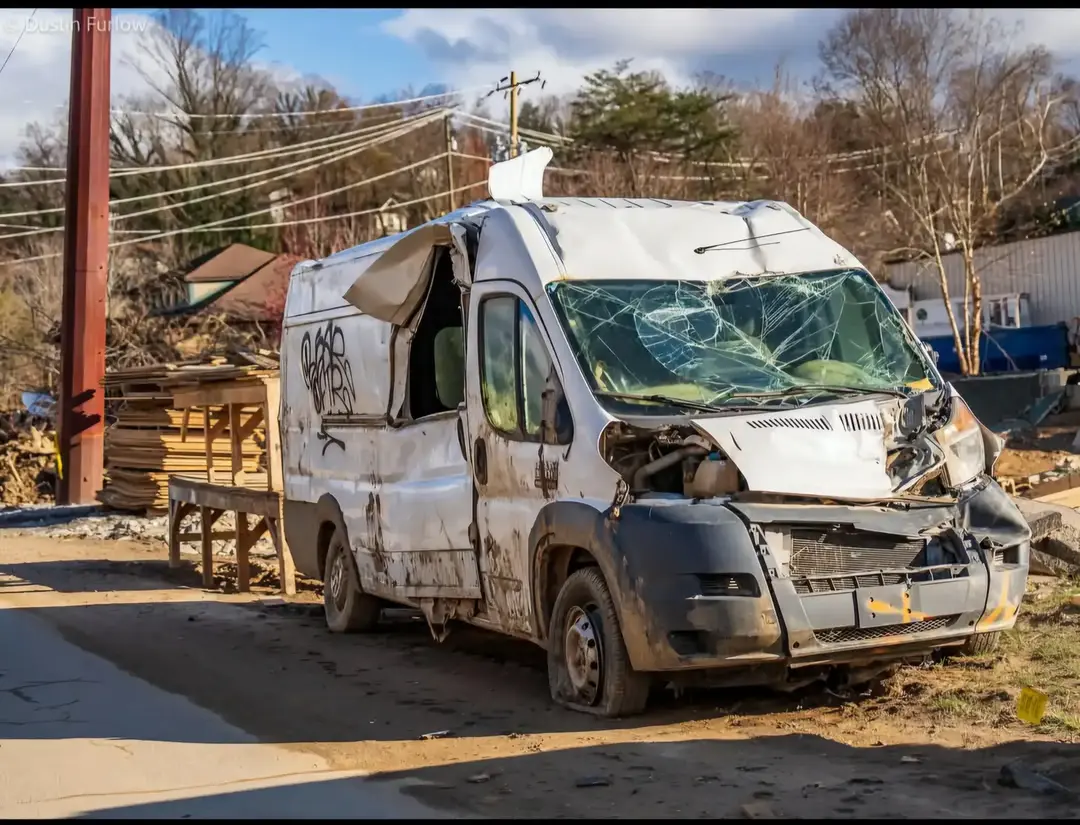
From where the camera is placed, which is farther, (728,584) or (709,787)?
(728,584)

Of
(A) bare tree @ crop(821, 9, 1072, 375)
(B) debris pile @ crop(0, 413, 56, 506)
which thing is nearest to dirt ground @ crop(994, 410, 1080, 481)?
(A) bare tree @ crop(821, 9, 1072, 375)

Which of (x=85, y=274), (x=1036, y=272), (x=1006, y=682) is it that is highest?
(x=1036, y=272)

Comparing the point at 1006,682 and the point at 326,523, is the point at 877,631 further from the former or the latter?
the point at 326,523

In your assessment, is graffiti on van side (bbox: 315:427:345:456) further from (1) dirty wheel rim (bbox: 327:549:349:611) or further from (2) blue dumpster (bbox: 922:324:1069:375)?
(2) blue dumpster (bbox: 922:324:1069:375)

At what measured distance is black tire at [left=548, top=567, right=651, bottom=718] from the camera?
678cm

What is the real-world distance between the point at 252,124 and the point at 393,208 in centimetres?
1301

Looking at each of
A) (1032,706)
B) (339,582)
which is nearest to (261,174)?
(339,582)

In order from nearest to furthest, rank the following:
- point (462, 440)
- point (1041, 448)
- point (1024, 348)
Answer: point (462, 440), point (1041, 448), point (1024, 348)

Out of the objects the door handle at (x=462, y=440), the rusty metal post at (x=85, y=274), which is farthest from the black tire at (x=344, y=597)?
the rusty metal post at (x=85, y=274)

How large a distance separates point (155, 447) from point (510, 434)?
46.4ft

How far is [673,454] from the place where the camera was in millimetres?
6680

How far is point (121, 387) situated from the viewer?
21609mm

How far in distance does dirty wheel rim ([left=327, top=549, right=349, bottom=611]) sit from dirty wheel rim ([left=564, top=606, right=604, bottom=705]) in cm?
371

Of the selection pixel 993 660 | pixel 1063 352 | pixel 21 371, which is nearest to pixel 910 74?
pixel 1063 352
